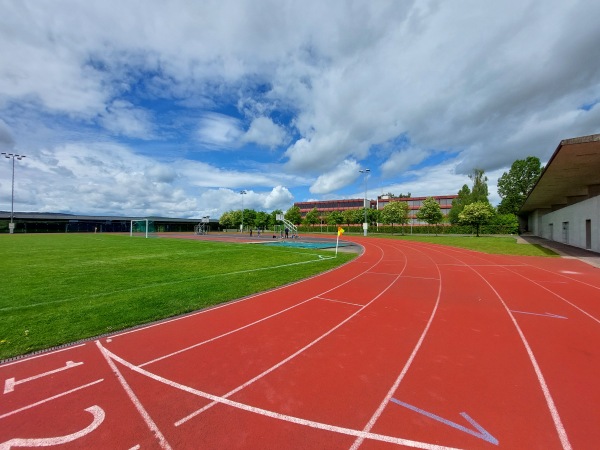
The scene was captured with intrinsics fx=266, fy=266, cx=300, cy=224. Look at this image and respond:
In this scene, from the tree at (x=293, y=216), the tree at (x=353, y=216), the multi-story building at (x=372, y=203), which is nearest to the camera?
the tree at (x=353, y=216)

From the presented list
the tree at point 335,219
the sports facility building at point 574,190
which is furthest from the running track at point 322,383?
the tree at point 335,219

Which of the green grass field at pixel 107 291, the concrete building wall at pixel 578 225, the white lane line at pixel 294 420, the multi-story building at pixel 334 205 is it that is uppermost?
the multi-story building at pixel 334 205

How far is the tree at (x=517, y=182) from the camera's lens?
58531 millimetres

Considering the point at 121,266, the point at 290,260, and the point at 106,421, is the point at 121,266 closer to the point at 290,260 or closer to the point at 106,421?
the point at 290,260

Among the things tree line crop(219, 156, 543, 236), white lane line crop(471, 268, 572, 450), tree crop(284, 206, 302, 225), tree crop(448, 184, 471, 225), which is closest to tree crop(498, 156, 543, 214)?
tree line crop(219, 156, 543, 236)

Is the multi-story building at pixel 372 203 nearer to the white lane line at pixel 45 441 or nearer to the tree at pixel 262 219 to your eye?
Answer: the tree at pixel 262 219

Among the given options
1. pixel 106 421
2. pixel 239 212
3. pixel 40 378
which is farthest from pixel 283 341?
pixel 239 212

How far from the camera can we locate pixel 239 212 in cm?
8969

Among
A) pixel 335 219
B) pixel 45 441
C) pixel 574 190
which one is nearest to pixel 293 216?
pixel 335 219

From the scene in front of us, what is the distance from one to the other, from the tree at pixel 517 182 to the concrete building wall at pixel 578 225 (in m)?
26.9

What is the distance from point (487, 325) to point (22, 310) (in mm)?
13006

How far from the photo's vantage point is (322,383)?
446 centimetres

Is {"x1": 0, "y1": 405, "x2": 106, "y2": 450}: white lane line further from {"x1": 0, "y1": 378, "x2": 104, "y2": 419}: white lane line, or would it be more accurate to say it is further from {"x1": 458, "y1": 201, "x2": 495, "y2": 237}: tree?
{"x1": 458, "y1": 201, "x2": 495, "y2": 237}: tree

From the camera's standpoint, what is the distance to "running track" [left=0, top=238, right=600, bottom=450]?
133 inches
